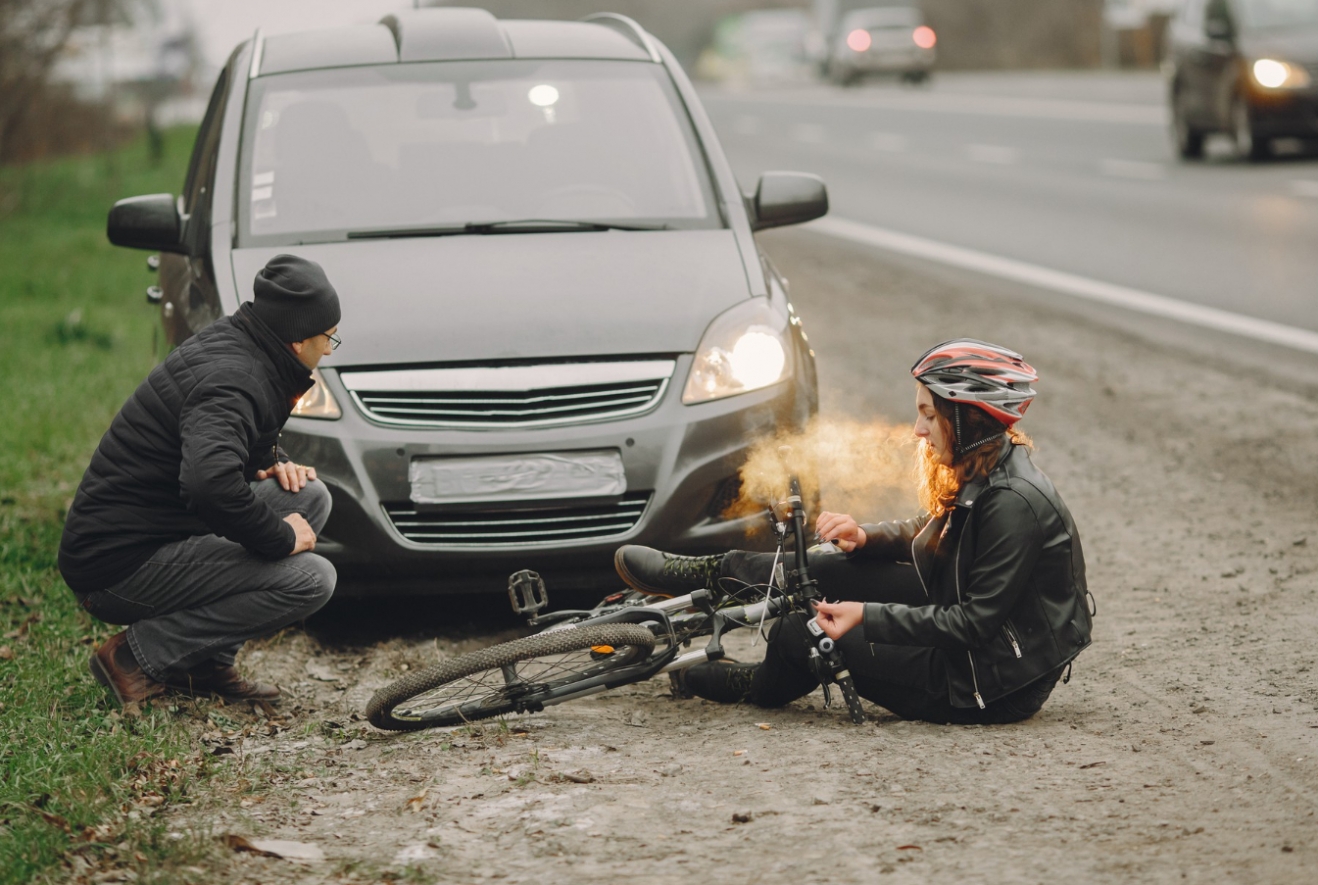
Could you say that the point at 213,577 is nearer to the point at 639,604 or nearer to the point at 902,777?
the point at 639,604

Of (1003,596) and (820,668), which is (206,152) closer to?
(820,668)

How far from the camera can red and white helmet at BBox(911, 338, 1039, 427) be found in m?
4.49

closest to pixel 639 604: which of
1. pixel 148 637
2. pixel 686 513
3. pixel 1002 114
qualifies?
pixel 686 513

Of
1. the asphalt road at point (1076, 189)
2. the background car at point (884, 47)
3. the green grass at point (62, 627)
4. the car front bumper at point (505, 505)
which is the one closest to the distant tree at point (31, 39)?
the green grass at point (62, 627)

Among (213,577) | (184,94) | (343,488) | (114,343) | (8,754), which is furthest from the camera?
(184,94)

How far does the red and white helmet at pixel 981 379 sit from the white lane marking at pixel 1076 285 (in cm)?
609

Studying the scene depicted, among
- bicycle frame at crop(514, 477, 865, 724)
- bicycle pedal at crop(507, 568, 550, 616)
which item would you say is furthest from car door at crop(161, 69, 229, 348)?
bicycle frame at crop(514, 477, 865, 724)

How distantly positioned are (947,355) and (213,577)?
2194 millimetres

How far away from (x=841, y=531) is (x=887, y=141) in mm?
22276

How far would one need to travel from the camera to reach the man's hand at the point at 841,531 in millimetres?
4902

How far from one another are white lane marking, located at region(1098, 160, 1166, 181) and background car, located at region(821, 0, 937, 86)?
2317 cm

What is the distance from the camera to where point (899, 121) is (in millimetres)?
30328

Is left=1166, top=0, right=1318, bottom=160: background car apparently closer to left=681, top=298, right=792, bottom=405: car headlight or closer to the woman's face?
left=681, top=298, right=792, bottom=405: car headlight

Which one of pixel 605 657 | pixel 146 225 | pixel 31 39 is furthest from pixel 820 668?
pixel 31 39
